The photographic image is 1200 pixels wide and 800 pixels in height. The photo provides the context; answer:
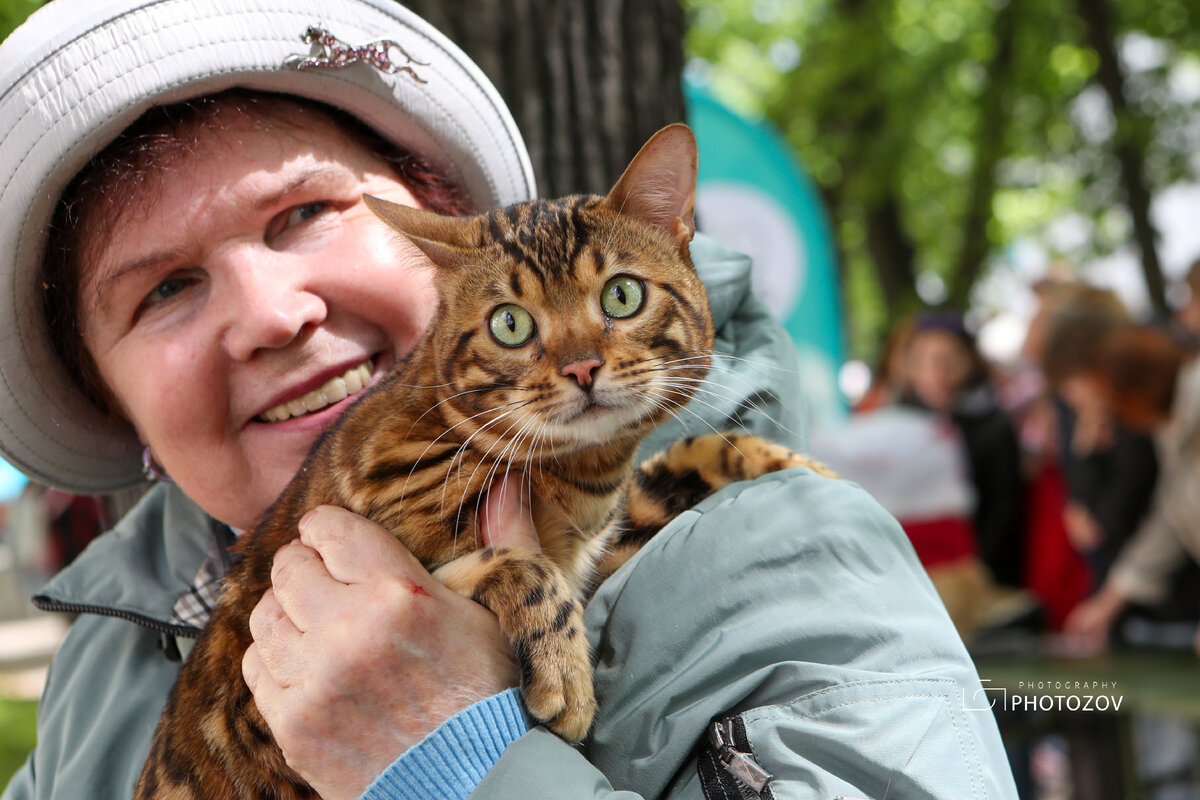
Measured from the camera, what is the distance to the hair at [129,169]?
2.01 m

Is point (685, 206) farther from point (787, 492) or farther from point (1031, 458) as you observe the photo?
point (1031, 458)

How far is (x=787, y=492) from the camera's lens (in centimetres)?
174

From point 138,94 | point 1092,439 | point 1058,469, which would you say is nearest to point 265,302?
point 138,94

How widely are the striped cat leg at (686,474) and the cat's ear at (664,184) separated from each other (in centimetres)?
44

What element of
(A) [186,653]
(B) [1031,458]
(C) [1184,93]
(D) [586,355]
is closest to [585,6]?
(D) [586,355]

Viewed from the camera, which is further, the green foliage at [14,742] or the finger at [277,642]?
the green foliage at [14,742]

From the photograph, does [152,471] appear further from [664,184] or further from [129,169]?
[664,184]

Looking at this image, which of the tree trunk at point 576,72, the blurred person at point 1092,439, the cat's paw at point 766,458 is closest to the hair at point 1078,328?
the blurred person at point 1092,439

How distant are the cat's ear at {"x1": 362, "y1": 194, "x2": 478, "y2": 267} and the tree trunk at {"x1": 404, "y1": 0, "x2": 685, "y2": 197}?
107 centimetres

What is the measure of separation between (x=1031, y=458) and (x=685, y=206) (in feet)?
22.7

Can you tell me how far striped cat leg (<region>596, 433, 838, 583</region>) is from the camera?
200 cm

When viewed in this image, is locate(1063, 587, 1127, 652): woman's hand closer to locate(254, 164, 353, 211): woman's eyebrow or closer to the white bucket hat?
the white bucket hat

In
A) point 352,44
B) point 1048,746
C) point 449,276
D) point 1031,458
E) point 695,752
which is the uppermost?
point 352,44

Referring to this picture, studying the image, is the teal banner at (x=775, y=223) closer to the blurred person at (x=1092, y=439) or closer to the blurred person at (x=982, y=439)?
the blurred person at (x=1092, y=439)
